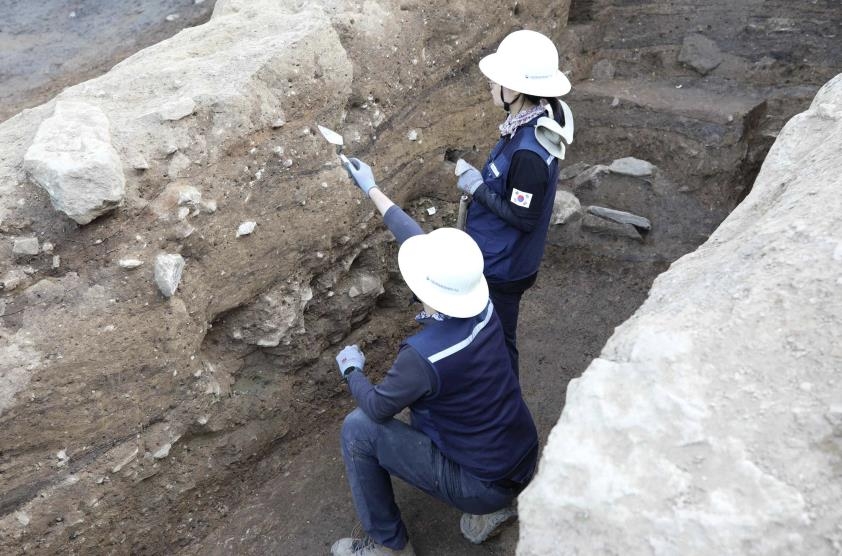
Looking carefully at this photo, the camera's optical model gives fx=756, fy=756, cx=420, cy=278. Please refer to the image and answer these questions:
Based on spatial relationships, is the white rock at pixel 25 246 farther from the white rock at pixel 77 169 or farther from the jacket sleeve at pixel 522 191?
the jacket sleeve at pixel 522 191

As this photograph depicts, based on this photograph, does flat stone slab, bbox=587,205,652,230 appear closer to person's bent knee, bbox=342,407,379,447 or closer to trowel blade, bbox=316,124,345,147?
trowel blade, bbox=316,124,345,147

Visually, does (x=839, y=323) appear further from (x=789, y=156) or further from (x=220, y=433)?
(x=220, y=433)

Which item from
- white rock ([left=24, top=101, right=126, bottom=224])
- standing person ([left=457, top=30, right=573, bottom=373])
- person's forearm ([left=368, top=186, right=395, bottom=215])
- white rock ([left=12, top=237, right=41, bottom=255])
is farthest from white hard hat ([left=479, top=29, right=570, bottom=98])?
white rock ([left=12, top=237, right=41, bottom=255])

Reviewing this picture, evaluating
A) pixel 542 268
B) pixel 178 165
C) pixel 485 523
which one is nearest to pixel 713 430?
pixel 485 523

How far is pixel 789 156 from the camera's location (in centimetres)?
272

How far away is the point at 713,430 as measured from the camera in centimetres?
166

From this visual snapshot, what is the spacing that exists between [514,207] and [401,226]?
0.45 metres

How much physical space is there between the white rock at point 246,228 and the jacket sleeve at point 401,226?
0.62 meters

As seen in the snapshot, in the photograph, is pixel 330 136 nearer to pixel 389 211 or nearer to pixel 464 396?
pixel 389 211

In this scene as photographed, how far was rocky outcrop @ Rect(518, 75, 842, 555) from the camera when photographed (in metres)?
1.56

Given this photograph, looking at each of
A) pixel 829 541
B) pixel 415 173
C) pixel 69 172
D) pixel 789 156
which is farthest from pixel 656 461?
pixel 415 173

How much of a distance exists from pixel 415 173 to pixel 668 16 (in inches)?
103

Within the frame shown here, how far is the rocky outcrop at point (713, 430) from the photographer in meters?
1.56

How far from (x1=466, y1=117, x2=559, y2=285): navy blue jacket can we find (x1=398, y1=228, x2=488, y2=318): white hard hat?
1.99ft
